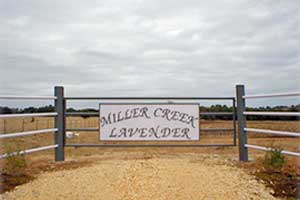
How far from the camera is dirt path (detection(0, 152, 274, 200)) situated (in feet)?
16.0

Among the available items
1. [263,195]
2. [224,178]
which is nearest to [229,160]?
[224,178]

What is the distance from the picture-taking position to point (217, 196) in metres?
4.82

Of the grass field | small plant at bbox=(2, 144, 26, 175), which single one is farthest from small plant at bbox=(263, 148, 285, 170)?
small plant at bbox=(2, 144, 26, 175)

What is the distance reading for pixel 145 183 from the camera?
17.3ft

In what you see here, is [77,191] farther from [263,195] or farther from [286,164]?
[286,164]

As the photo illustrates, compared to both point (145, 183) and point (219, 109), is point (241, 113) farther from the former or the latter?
point (145, 183)

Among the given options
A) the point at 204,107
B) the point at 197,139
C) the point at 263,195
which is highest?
the point at 204,107

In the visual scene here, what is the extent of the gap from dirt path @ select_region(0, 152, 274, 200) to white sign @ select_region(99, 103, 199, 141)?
170 centimetres

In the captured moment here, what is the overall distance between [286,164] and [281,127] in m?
2.40

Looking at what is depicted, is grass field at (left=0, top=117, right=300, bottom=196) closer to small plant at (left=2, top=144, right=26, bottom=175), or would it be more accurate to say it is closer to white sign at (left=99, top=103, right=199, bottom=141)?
small plant at (left=2, top=144, right=26, bottom=175)

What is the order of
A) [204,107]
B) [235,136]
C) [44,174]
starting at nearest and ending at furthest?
[44,174], [235,136], [204,107]

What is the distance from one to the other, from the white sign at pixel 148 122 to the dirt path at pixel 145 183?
1.70 metres

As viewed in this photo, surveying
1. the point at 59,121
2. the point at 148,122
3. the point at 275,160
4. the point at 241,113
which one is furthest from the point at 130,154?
the point at 275,160

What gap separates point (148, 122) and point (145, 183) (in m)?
3.07
